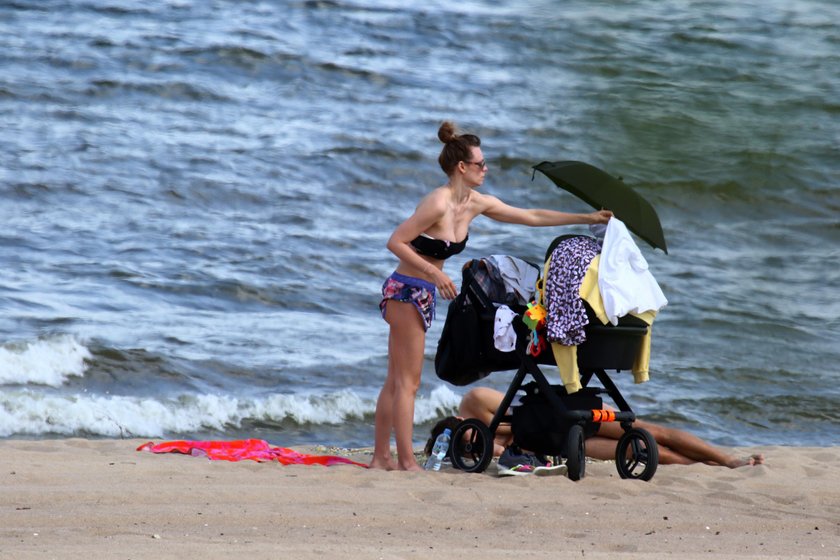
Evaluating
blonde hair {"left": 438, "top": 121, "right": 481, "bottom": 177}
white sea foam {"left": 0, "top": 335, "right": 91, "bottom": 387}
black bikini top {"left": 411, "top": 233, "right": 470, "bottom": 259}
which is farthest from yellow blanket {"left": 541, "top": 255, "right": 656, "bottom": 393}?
white sea foam {"left": 0, "top": 335, "right": 91, "bottom": 387}

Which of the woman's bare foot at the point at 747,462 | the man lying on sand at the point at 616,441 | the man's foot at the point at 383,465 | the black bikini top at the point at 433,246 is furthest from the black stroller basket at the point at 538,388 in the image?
the woman's bare foot at the point at 747,462

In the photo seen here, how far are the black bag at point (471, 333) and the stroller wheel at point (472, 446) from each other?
0.27m

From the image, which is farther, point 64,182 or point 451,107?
point 451,107

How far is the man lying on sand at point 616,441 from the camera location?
5926mm

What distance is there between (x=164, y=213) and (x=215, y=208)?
1.98 feet

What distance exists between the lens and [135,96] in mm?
15070

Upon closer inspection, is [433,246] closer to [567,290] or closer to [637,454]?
[567,290]

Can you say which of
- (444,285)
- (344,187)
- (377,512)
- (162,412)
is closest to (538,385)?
(444,285)

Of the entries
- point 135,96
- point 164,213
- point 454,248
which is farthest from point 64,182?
point 454,248

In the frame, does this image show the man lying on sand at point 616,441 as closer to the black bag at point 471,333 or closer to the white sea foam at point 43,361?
the black bag at point 471,333

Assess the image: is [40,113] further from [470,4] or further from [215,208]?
[470,4]

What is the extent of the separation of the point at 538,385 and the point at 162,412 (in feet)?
9.53

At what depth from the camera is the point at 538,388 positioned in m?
5.35

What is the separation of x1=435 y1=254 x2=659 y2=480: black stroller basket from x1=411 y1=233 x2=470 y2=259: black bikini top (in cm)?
13
